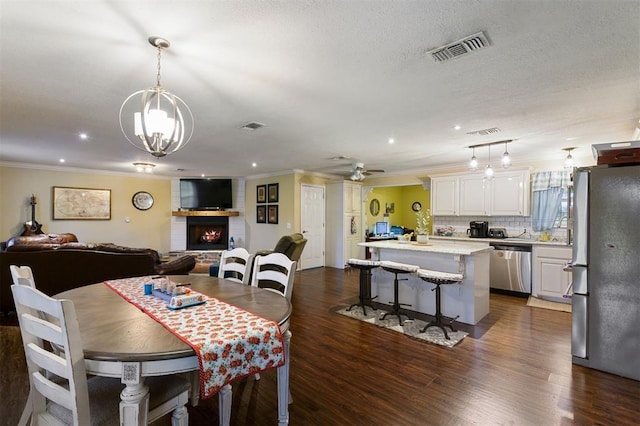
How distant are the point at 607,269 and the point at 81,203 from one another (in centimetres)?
921

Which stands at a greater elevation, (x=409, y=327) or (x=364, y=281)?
(x=364, y=281)

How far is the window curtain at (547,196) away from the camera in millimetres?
5207

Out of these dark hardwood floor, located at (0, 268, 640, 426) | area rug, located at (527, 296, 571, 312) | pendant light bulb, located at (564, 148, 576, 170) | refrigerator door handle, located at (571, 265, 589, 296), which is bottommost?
area rug, located at (527, 296, 571, 312)

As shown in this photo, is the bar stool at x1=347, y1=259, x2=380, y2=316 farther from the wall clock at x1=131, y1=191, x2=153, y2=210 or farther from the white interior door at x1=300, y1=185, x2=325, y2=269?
the wall clock at x1=131, y1=191, x2=153, y2=210

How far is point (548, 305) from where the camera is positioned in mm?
4539

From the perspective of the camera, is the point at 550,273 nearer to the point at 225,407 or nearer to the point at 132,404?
the point at 225,407

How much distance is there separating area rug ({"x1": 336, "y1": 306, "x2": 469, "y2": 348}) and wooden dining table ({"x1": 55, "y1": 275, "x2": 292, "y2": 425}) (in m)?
1.96

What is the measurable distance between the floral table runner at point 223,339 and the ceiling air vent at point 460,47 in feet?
6.44

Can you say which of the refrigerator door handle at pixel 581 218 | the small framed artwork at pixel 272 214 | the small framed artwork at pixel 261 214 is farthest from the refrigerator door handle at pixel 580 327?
the small framed artwork at pixel 261 214

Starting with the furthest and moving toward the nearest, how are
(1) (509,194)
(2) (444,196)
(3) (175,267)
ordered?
1. (2) (444,196)
2. (1) (509,194)
3. (3) (175,267)

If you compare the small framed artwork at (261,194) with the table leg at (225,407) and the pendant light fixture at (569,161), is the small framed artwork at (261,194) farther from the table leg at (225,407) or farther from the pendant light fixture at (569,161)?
the table leg at (225,407)

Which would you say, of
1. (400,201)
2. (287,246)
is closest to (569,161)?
(287,246)

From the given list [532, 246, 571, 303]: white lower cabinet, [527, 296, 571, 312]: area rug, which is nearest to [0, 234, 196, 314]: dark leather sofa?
[527, 296, 571, 312]: area rug

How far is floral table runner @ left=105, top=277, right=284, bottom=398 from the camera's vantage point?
128cm
